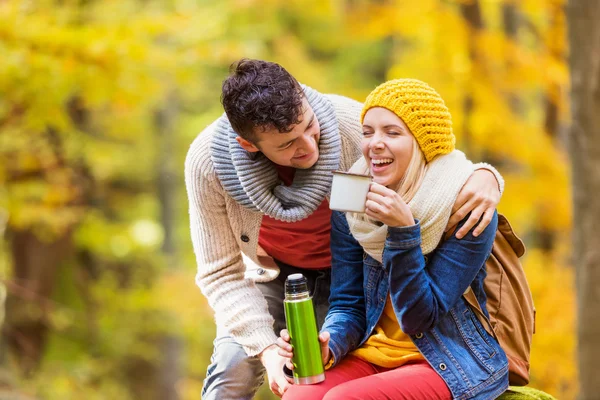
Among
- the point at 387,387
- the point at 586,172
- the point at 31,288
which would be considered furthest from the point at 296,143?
the point at 31,288

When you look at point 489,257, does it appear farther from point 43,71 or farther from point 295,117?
point 43,71

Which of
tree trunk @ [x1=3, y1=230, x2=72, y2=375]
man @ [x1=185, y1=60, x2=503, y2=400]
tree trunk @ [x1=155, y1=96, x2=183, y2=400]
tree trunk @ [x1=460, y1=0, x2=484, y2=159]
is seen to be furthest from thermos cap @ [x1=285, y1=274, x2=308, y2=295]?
tree trunk @ [x1=155, y1=96, x2=183, y2=400]

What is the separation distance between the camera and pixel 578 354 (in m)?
4.95

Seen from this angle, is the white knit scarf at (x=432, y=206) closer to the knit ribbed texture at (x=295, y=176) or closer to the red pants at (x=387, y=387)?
the knit ribbed texture at (x=295, y=176)

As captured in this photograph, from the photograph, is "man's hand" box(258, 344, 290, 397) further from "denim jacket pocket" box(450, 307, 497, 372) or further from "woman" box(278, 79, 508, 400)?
"denim jacket pocket" box(450, 307, 497, 372)

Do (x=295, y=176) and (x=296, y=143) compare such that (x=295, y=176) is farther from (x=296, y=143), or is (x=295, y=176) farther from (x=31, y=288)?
(x=31, y=288)

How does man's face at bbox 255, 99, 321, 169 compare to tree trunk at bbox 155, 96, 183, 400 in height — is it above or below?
above

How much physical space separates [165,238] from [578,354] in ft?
33.4

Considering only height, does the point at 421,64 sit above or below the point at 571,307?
above

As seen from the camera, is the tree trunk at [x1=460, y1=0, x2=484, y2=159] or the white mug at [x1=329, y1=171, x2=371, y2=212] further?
the tree trunk at [x1=460, y1=0, x2=484, y2=159]

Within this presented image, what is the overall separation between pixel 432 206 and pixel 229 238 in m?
0.88

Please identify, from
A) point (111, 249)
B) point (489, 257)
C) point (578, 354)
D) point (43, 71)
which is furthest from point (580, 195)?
point (111, 249)

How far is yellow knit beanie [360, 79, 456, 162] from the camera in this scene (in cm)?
248

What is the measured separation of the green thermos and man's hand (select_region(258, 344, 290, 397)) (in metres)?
0.18
